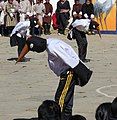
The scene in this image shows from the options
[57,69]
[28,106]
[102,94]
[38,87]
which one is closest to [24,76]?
[38,87]

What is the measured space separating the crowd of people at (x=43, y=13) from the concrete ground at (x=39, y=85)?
6186mm

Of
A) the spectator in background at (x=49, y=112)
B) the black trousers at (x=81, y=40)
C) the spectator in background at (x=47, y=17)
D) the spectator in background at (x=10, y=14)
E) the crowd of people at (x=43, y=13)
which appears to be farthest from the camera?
the spectator in background at (x=47, y=17)

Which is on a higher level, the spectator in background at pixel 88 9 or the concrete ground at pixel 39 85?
the spectator in background at pixel 88 9

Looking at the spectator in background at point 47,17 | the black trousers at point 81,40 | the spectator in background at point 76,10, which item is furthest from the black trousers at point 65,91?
the spectator in background at point 47,17

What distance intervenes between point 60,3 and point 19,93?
1660 cm

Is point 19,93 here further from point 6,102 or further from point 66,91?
point 66,91

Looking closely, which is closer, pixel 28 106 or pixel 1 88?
pixel 28 106

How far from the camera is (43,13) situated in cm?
2784

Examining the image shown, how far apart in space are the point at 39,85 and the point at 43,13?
49.2 feet

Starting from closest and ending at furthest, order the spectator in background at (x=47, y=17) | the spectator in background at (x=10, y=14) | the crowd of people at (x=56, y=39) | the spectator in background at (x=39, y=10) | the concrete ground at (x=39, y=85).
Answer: the crowd of people at (x=56, y=39), the concrete ground at (x=39, y=85), the spectator in background at (x=10, y=14), the spectator in background at (x=39, y=10), the spectator in background at (x=47, y=17)

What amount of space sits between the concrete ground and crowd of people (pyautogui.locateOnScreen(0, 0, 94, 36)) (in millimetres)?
6186

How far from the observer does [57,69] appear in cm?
798

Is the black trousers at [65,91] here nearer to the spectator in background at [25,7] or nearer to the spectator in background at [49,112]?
the spectator in background at [49,112]

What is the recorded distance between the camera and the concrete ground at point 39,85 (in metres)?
10.2
